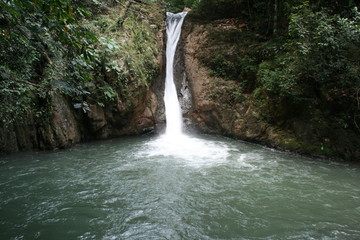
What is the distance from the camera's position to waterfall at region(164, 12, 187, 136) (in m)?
11.7

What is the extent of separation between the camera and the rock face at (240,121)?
7.21m

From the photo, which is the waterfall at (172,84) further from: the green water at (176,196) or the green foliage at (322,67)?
the green foliage at (322,67)

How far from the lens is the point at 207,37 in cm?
1248

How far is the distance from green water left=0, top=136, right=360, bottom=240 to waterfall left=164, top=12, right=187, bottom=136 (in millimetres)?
4238

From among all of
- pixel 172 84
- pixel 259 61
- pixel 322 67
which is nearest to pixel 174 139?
pixel 172 84

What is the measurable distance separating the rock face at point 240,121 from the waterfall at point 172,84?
721mm

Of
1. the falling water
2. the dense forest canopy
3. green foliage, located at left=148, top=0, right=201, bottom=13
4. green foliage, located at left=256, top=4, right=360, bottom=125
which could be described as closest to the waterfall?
the falling water

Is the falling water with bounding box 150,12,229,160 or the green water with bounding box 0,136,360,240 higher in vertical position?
the falling water with bounding box 150,12,229,160

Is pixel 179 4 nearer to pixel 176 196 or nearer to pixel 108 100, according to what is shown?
pixel 108 100

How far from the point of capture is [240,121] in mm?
9938

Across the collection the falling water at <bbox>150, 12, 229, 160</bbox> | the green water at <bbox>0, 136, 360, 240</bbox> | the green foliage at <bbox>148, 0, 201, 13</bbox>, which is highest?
the green foliage at <bbox>148, 0, 201, 13</bbox>

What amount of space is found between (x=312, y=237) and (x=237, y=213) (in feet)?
3.91

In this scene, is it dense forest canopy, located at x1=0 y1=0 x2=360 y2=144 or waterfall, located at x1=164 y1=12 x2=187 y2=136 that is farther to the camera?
waterfall, located at x1=164 y1=12 x2=187 y2=136

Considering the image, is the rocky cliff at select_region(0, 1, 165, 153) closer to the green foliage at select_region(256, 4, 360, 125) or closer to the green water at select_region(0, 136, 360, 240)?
the green water at select_region(0, 136, 360, 240)
